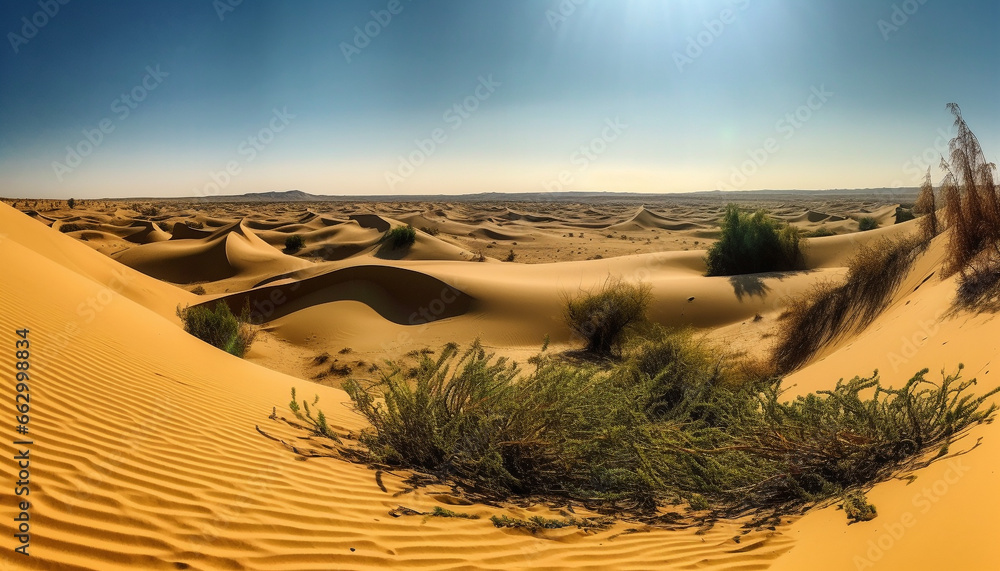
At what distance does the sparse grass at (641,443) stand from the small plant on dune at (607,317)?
7.47 meters

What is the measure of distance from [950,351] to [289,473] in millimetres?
6755

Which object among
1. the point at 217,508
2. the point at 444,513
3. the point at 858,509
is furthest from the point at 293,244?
the point at 858,509

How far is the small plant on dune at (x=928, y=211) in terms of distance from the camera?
1041 cm

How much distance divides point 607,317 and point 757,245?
10.5 meters

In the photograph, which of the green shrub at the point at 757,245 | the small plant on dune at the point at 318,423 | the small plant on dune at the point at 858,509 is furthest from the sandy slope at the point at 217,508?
the green shrub at the point at 757,245

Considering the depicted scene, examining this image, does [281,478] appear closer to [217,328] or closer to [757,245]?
[217,328]

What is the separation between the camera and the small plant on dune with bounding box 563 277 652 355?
1268 centimetres

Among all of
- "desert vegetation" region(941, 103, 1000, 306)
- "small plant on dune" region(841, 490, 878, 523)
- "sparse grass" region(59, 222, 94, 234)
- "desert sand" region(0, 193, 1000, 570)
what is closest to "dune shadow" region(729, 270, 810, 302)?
"desert sand" region(0, 193, 1000, 570)

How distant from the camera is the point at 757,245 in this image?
19.6 m

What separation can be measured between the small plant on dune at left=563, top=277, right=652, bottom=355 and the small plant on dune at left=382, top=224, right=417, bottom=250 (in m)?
19.1

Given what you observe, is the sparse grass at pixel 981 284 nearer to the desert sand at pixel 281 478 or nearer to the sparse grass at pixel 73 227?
the desert sand at pixel 281 478

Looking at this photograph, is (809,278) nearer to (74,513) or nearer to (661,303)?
(661,303)

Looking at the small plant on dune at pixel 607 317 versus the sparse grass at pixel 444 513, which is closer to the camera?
the sparse grass at pixel 444 513

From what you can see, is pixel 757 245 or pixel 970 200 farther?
pixel 757 245
